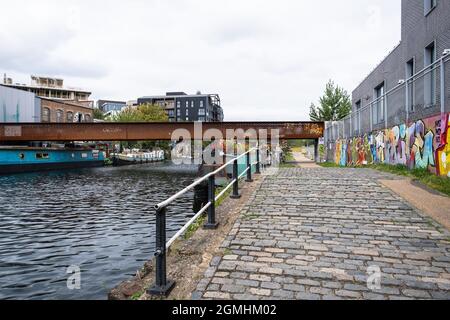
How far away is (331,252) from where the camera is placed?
15.8ft

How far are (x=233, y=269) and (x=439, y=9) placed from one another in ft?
50.4

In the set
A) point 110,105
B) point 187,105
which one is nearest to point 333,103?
point 187,105

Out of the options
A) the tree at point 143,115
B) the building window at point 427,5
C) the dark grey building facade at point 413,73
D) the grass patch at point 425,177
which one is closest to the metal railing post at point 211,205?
the grass patch at point 425,177

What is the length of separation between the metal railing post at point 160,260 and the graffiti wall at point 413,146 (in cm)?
833

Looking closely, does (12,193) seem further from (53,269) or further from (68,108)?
(68,108)

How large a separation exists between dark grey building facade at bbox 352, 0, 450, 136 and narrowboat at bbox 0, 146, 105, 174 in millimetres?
30868

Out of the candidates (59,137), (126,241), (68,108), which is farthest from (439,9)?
(68,108)

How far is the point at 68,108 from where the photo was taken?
190 feet

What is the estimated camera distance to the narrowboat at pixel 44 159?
3438cm

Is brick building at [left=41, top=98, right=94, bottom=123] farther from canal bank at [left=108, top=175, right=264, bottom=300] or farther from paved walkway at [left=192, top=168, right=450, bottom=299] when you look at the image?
canal bank at [left=108, top=175, right=264, bottom=300]

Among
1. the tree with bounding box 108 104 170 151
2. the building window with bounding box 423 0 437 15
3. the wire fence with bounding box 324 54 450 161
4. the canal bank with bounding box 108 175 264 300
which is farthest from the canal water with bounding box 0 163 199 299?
the tree with bounding box 108 104 170 151

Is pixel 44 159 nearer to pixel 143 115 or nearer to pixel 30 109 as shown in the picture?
pixel 30 109

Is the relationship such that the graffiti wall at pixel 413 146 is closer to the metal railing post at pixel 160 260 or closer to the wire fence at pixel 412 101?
the wire fence at pixel 412 101
